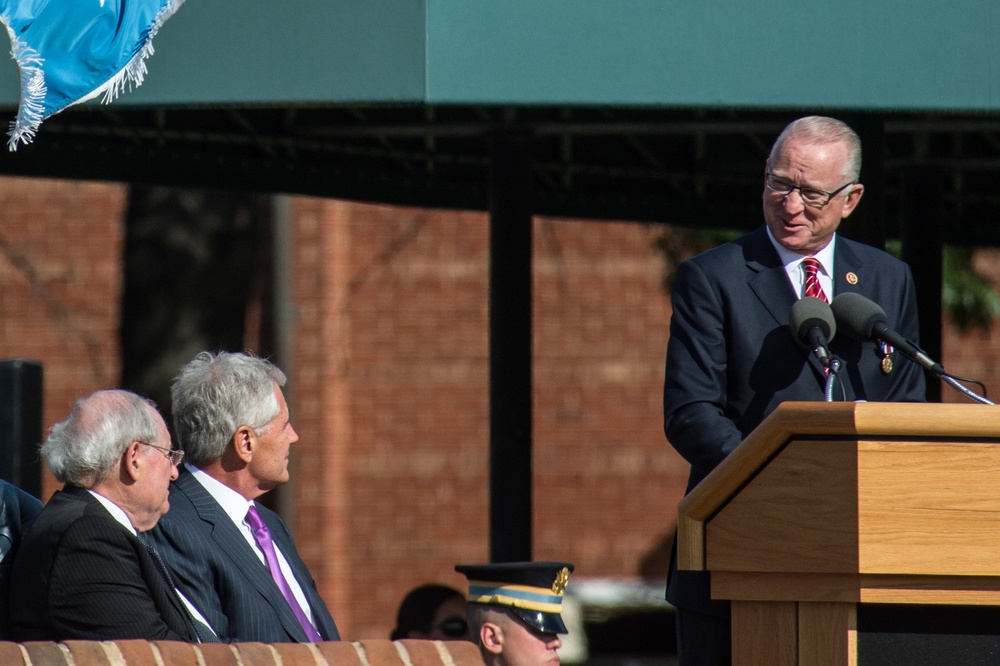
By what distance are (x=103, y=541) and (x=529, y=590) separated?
3.68 ft

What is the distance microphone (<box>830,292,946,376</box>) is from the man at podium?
0.53 ft

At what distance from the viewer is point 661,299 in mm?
12094

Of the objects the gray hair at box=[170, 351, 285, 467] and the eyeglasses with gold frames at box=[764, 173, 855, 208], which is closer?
the eyeglasses with gold frames at box=[764, 173, 855, 208]

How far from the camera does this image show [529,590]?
4203 millimetres

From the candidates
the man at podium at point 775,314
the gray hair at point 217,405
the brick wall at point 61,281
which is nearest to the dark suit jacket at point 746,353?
the man at podium at point 775,314

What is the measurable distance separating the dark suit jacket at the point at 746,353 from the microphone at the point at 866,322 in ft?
0.70

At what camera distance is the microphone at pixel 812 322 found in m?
3.30

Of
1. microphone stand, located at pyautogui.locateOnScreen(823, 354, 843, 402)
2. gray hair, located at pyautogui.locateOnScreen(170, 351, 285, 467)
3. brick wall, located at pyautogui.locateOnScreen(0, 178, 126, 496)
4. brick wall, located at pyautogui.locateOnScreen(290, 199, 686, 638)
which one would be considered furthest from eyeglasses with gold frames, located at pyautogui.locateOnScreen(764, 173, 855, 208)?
brick wall, located at pyautogui.locateOnScreen(0, 178, 126, 496)

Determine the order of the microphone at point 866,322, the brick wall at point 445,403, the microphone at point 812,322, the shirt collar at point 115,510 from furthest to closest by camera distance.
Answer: the brick wall at point 445,403 < the shirt collar at point 115,510 < the microphone at point 812,322 < the microphone at point 866,322

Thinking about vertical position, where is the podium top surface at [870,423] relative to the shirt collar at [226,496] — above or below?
above

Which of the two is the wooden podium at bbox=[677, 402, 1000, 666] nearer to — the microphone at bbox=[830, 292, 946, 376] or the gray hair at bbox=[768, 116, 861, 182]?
the microphone at bbox=[830, 292, 946, 376]

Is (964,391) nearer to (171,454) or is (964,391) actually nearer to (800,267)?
(800,267)

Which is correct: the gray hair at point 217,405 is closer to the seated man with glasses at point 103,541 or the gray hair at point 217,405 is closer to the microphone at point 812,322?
the seated man with glasses at point 103,541

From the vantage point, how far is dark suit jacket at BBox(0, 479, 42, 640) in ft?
12.9
